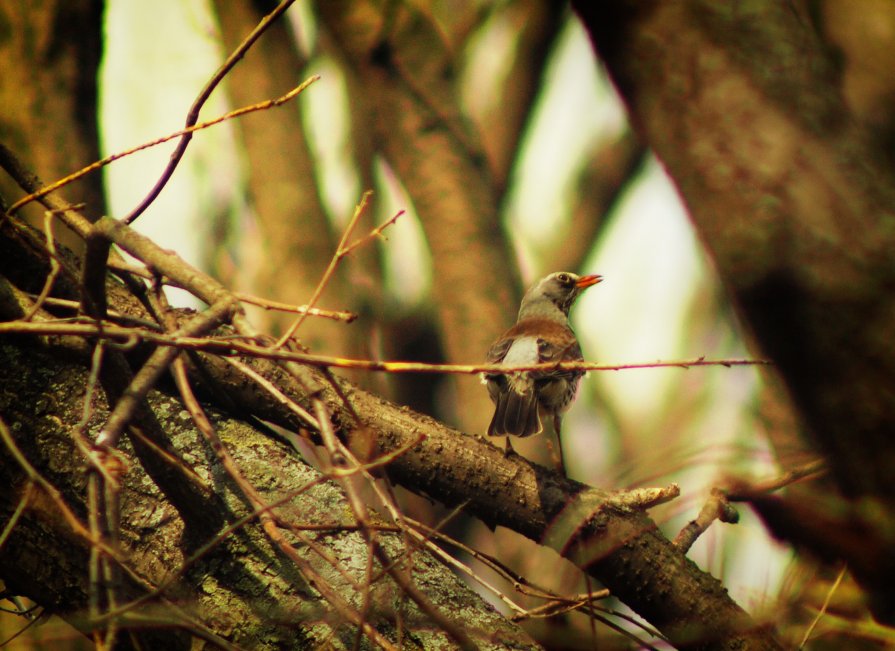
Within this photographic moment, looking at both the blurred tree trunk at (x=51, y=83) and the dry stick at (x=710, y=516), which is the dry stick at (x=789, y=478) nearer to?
the dry stick at (x=710, y=516)

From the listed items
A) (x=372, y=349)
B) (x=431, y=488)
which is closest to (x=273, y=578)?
(x=431, y=488)

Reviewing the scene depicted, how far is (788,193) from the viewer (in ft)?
6.33

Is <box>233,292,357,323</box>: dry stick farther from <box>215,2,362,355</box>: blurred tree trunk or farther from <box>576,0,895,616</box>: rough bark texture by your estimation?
<box>215,2,362,355</box>: blurred tree trunk

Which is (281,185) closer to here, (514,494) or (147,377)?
(514,494)

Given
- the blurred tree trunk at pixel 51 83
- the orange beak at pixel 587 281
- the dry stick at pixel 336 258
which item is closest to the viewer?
the dry stick at pixel 336 258

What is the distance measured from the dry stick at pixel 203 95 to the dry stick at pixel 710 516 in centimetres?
201

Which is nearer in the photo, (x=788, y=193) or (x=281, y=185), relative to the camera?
(x=788, y=193)

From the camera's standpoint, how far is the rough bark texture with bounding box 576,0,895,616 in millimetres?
1769

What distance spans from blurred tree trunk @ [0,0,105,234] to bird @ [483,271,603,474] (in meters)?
2.18

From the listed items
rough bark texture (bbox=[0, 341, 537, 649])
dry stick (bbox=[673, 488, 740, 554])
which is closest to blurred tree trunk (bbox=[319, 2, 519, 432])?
dry stick (bbox=[673, 488, 740, 554])

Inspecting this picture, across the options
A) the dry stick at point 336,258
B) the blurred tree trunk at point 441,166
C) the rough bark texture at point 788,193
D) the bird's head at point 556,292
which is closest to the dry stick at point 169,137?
the dry stick at point 336,258

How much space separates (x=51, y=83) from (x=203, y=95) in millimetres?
2880

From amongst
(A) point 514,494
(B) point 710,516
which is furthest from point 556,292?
(A) point 514,494

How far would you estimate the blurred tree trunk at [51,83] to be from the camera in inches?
169
